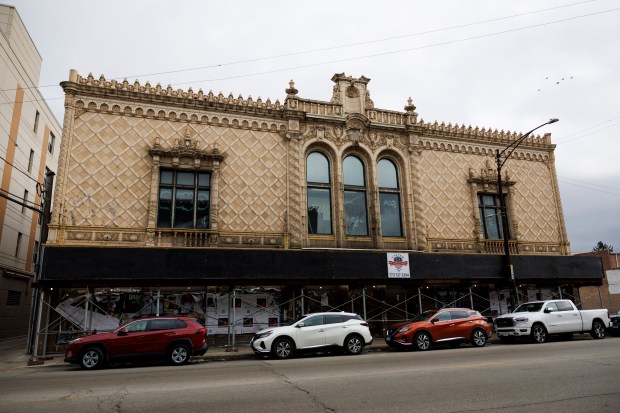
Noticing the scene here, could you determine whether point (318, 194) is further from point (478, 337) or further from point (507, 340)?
point (507, 340)

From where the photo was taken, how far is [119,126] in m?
18.6

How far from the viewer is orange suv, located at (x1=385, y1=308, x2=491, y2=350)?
15.9 meters

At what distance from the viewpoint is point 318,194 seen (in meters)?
21.3

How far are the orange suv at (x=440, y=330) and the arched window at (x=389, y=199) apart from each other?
19.6ft

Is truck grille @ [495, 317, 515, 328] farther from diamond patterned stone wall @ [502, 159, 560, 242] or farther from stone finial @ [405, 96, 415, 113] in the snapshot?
stone finial @ [405, 96, 415, 113]

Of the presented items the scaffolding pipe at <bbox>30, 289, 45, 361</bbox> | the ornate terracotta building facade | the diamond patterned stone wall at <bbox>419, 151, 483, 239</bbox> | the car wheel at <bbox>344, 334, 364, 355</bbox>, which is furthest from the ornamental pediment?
the diamond patterned stone wall at <bbox>419, 151, 483, 239</bbox>

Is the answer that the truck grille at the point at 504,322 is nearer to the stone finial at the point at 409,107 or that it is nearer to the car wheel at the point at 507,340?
the car wheel at the point at 507,340

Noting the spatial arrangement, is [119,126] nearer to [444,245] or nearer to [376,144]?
[376,144]

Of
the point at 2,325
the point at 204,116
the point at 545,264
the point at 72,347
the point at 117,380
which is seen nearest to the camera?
the point at 117,380

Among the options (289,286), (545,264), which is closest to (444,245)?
(545,264)

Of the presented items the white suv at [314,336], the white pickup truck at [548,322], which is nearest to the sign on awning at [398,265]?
the white suv at [314,336]

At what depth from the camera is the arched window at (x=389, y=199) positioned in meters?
22.1

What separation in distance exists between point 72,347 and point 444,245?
58.5ft

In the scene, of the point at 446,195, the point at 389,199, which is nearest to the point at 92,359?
the point at 389,199
